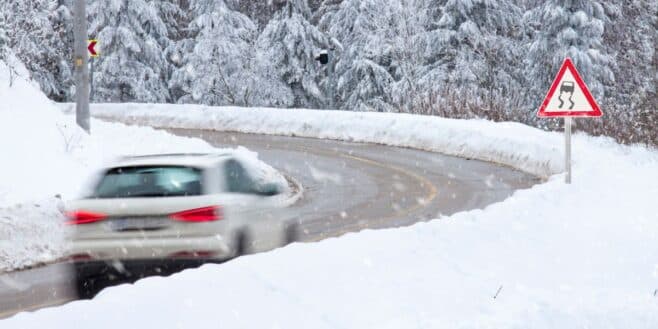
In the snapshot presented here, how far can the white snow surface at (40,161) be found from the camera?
39.8 feet

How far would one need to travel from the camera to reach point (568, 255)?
11.5 m

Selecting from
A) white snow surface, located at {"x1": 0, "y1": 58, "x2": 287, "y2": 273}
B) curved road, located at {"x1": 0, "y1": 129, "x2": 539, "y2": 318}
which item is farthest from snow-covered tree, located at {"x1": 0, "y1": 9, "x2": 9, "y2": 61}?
curved road, located at {"x1": 0, "y1": 129, "x2": 539, "y2": 318}

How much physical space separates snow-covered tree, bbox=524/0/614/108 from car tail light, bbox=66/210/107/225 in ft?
111

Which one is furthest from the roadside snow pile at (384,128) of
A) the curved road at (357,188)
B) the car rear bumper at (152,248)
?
the car rear bumper at (152,248)

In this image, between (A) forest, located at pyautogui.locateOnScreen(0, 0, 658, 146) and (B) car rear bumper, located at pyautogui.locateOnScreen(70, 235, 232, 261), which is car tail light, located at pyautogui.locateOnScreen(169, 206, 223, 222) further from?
(A) forest, located at pyautogui.locateOnScreen(0, 0, 658, 146)

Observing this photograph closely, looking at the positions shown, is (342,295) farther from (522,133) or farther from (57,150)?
(522,133)

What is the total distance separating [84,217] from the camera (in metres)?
9.50

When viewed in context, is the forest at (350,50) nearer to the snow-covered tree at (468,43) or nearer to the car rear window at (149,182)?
the snow-covered tree at (468,43)

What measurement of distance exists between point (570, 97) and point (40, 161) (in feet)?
30.2

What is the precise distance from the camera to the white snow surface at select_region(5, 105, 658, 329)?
22.3ft

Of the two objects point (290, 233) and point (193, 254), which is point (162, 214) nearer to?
point (193, 254)

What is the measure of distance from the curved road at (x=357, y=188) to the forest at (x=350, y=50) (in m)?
13.6

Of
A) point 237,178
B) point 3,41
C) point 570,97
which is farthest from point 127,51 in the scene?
point 237,178

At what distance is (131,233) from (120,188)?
582 millimetres
